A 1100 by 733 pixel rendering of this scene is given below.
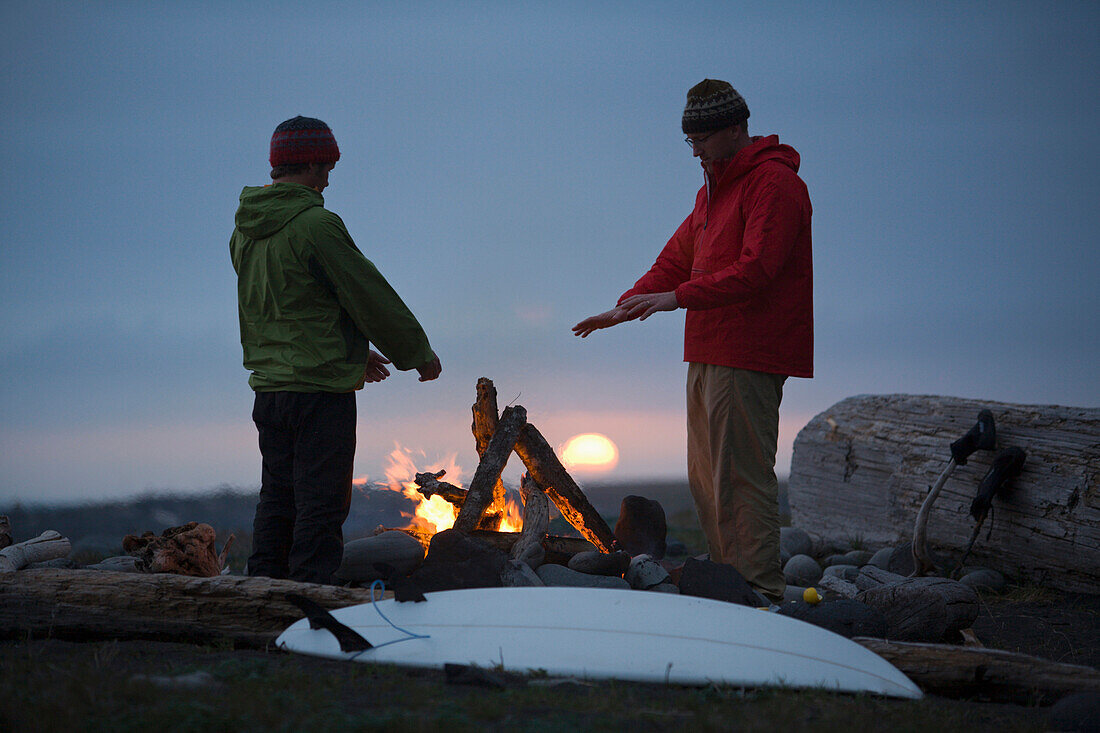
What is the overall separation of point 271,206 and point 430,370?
4.17 feet

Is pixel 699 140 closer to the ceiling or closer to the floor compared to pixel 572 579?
closer to the ceiling

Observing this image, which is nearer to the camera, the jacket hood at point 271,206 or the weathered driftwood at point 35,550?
the jacket hood at point 271,206

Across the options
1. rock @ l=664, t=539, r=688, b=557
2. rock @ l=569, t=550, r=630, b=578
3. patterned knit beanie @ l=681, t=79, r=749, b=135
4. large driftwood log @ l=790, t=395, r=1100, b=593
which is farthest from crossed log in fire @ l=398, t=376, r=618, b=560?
large driftwood log @ l=790, t=395, r=1100, b=593

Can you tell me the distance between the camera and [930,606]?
4.85m

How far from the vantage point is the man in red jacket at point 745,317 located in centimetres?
491

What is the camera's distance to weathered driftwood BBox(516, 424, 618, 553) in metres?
5.95

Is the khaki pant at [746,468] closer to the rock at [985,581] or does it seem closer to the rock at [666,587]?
the rock at [666,587]

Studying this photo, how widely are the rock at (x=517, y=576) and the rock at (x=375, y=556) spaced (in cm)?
68

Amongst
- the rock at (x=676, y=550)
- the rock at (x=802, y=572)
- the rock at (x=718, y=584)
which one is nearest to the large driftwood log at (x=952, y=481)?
the rock at (x=802, y=572)

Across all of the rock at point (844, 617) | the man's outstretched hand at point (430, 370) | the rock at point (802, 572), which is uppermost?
the man's outstretched hand at point (430, 370)

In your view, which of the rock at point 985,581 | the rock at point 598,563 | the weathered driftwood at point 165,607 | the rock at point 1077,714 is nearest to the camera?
the rock at point 1077,714

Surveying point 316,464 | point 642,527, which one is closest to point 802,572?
point 642,527

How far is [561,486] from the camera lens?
5973mm

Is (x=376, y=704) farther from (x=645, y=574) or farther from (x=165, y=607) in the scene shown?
(x=645, y=574)
